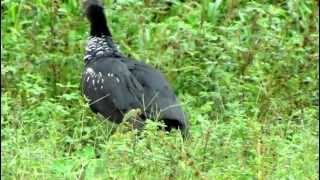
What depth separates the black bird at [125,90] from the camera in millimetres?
6418

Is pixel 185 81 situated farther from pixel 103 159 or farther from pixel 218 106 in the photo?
pixel 103 159

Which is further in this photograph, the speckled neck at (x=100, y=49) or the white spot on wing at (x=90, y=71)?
the speckled neck at (x=100, y=49)

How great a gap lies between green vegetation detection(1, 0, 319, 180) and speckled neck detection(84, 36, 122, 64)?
0.97ft

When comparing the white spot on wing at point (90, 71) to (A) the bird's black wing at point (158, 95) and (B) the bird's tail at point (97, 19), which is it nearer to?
(A) the bird's black wing at point (158, 95)

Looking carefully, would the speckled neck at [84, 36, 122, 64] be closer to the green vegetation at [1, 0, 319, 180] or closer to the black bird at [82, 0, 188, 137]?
the black bird at [82, 0, 188, 137]

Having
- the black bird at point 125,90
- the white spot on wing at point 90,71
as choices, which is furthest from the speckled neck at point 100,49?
the white spot on wing at point 90,71

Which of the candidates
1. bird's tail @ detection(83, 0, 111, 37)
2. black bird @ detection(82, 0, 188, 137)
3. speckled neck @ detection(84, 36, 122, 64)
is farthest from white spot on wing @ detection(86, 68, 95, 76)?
bird's tail @ detection(83, 0, 111, 37)

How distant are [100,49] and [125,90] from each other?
0.72 metres

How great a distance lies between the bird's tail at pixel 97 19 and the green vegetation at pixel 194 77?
47 centimetres

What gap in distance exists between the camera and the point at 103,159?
5.37m

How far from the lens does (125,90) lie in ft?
22.0

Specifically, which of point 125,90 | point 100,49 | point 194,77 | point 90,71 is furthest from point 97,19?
point 125,90

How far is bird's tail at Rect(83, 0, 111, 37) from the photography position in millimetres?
7520

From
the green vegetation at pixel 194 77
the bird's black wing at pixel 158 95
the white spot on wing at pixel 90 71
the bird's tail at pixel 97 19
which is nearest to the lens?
the green vegetation at pixel 194 77
